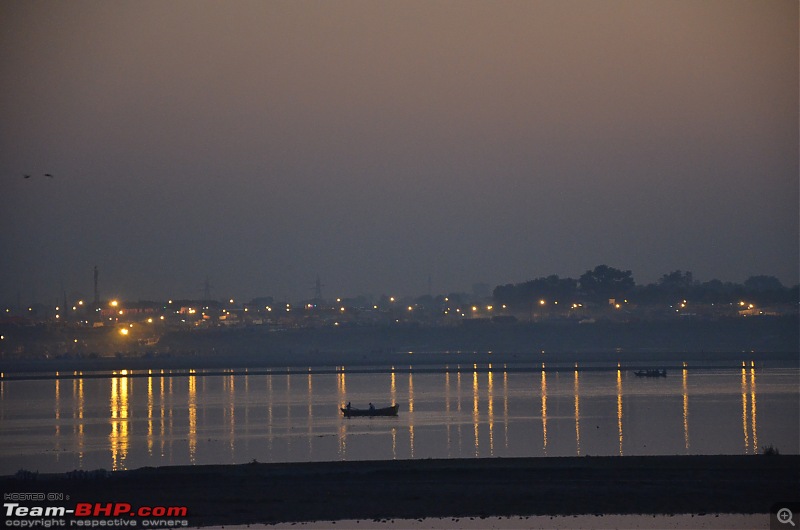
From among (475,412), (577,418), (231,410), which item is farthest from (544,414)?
(231,410)

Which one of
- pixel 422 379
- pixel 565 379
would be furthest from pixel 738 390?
pixel 422 379

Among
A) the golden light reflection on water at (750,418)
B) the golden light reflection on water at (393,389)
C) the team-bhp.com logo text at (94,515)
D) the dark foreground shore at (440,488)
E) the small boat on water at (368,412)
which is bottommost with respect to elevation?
the golden light reflection on water at (393,389)

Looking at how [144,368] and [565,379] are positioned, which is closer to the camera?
[565,379]

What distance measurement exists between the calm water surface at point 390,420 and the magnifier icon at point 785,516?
39.8 feet

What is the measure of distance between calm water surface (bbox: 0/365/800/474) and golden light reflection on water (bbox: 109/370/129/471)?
0.09m

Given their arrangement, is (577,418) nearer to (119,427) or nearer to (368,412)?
(368,412)

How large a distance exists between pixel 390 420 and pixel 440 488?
23755 mm

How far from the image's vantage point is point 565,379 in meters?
88.1

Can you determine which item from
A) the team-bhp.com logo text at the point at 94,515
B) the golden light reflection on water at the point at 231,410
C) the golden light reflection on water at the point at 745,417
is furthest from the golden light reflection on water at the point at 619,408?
the team-bhp.com logo text at the point at 94,515

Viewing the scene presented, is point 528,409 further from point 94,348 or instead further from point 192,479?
point 94,348

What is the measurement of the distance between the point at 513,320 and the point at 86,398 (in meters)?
133

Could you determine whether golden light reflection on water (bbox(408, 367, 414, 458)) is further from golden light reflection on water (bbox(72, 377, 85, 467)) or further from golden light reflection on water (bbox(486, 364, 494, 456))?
golden light reflection on water (bbox(72, 377, 85, 467))

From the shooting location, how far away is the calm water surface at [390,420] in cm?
3881

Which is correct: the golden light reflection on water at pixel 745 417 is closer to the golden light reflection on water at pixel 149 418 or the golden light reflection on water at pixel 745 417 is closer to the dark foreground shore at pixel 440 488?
the dark foreground shore at pixel 440 488
